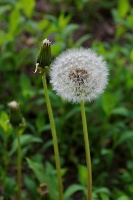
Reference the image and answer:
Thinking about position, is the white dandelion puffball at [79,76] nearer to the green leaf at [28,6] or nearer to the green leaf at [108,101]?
the green leaf at [108,101]

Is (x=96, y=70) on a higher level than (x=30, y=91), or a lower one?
lower

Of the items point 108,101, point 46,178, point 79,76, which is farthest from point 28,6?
point 79,76

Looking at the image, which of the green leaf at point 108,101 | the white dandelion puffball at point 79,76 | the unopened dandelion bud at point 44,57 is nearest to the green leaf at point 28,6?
the green leaf at point 108,101

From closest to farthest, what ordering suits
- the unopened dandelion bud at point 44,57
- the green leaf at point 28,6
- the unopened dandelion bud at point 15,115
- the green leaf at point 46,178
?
the unopened dandelion bud at point 44,57 → the unopened dandelion bud at point 15,115 → the green leaf at point 46,178 → the green leaf at point 28,6

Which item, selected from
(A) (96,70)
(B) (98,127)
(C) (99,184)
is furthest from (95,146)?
(A) (96,70)

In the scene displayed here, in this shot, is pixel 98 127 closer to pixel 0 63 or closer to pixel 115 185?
pixel 115 185

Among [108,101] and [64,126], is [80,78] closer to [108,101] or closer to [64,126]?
[108,101]
